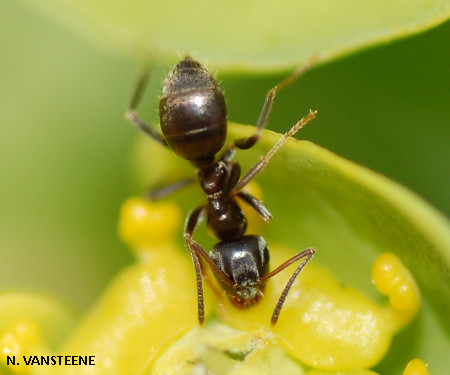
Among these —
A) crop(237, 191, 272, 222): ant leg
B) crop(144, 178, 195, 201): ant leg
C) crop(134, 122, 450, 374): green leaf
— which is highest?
crop(144, 178, 195, 201): ant leg

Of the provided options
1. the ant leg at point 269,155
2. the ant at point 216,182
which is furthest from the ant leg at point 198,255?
the ant leg at point 269,155

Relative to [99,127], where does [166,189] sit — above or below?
below

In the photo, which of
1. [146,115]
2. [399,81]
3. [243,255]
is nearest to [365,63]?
[399,81]

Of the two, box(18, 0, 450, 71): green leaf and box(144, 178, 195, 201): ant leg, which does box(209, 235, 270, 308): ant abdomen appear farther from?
box(18, 0, 450, 71): green leaf

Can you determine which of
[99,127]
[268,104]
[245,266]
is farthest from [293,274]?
[99,127]

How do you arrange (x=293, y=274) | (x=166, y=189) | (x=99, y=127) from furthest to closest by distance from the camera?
(x=99, y=127) → (x=166, y=189) → (x=293, y=274)

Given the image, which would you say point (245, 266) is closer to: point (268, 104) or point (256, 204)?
point (256, 204)

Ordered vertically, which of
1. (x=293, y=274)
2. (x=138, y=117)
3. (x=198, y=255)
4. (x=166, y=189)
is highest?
(x=138, y=117)

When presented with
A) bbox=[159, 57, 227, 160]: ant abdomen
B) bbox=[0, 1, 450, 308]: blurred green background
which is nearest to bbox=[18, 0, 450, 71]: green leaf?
bbox=[159, 57, 227, 160]: ant abdomen

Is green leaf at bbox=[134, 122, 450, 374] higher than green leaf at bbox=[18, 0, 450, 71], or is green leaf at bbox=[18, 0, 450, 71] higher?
green leaf at bbox=[18, 0, 450, 71]
